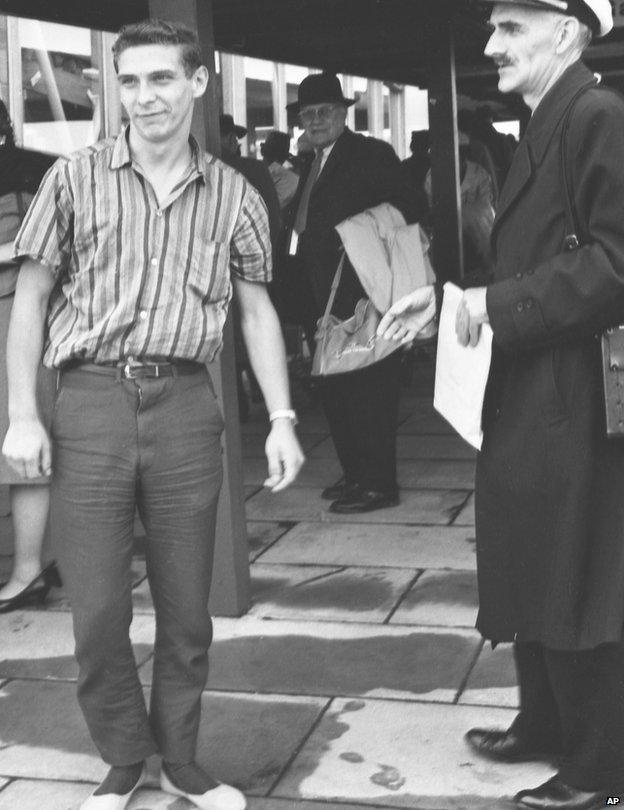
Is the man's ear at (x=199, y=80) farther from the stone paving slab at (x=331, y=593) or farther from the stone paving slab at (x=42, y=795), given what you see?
the stone paving slab at (x=331, y=593)

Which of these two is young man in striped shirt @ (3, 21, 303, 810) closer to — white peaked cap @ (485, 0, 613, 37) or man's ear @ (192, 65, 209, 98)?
man's ear @ (192, 65, 209, 98)

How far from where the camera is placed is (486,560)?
3.22m

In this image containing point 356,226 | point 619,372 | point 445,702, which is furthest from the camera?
point 356,226

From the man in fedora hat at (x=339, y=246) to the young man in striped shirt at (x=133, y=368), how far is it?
2.83 m

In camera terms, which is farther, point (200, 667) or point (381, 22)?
point (381, 22)

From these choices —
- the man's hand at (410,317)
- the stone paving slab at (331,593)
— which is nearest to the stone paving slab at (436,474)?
the stone paving slab at (331,593)

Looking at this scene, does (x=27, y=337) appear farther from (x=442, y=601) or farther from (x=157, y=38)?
(x=442, y=601)

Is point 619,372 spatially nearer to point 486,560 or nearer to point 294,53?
point 486,560

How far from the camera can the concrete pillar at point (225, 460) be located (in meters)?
4.68

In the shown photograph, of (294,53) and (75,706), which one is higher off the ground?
(294,53)

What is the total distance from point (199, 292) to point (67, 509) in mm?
579

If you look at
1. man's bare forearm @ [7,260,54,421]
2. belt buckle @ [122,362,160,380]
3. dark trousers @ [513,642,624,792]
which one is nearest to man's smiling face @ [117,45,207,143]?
man's bare forearm @ [7,260,54,421]

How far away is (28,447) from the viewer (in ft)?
9.93

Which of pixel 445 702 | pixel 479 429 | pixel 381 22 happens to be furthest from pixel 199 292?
pixel 381 22
